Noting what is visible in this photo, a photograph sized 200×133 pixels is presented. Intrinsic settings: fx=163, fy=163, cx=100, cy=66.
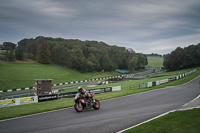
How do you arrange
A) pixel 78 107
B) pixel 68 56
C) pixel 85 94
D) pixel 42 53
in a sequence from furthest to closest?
pixel 68 56 < pixel 42 53 < pixel 85 94 < pixel 78 107

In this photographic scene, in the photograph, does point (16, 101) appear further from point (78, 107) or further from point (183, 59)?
point (183, 59)

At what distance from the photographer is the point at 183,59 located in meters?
90.6

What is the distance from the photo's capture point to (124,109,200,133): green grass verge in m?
7.80

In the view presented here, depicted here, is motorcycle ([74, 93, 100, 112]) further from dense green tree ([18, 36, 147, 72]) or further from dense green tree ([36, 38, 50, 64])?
dense green tree ([36, 38, 50, 64])

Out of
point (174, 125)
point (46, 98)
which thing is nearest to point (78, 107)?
point (174, 125)

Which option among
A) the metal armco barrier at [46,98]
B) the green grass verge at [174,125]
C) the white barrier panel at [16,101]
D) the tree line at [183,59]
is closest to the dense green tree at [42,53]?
the metal armco barrier at [46,98]

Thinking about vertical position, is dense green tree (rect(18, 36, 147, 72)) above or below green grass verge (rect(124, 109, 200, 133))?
above

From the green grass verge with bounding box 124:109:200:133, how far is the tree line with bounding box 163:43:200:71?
282 feet

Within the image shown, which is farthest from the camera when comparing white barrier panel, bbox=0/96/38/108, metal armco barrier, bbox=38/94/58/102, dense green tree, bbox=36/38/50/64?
dense green tree, bbox=36/38/50/64

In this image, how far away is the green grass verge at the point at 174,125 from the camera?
780cm

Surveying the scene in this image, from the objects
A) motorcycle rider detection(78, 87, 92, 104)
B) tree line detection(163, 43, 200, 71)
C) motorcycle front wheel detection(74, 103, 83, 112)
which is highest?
tree line detection(163, 43, 200, 71)

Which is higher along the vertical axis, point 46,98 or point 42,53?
point 42,53

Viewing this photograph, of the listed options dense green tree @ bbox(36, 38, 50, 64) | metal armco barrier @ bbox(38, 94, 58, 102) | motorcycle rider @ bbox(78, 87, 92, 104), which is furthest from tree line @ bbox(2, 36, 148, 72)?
motorcycle rider @ bbox(78, 87, 92, 104)

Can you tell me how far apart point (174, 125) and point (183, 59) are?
92658 mm
